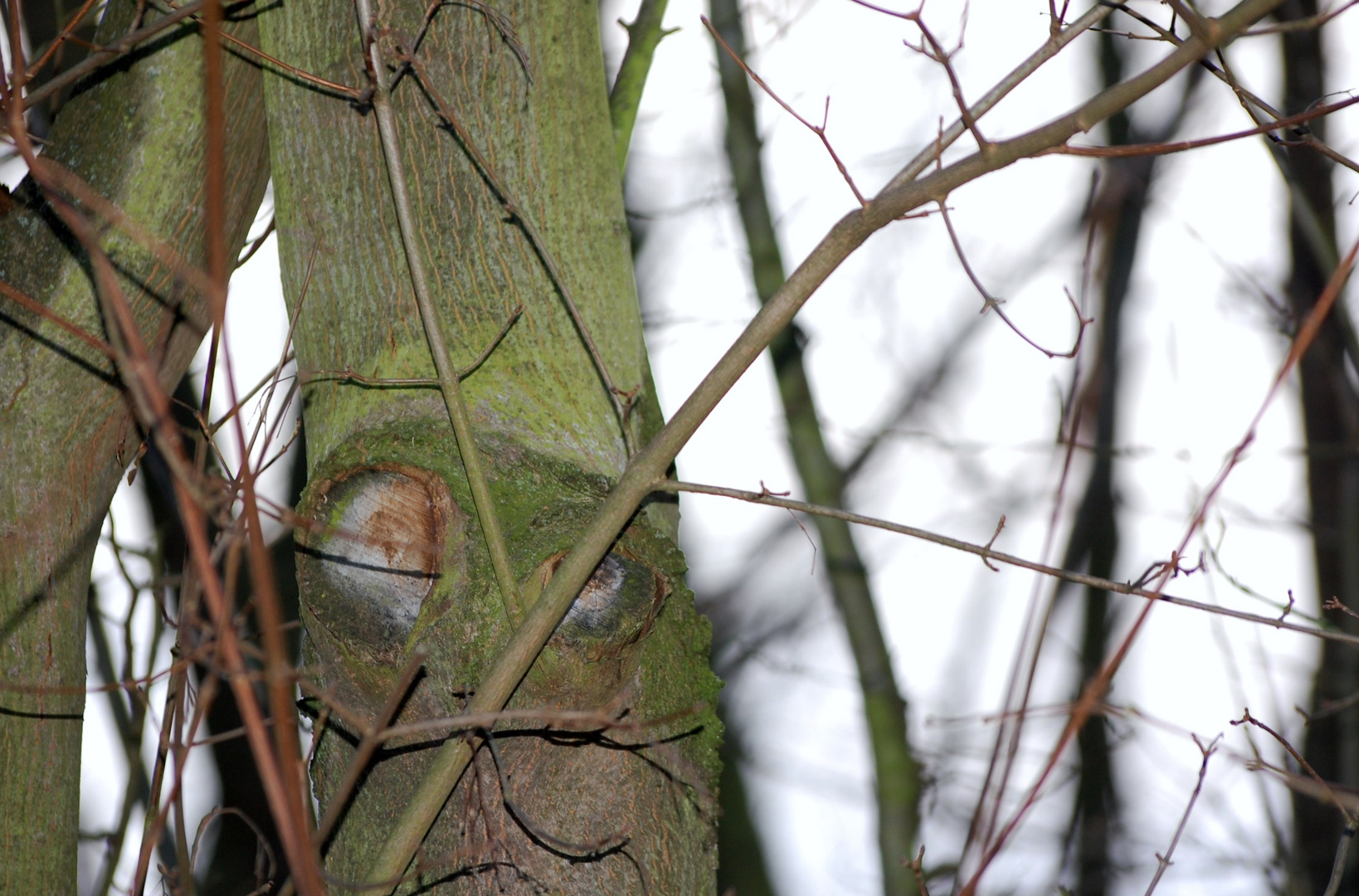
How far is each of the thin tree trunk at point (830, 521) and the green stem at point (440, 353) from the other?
1994mm

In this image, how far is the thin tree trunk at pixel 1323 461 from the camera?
11.4 ft

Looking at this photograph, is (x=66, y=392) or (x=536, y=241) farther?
(x=66, y=392)

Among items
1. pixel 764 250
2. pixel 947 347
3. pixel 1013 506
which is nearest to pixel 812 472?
pixel 764 250

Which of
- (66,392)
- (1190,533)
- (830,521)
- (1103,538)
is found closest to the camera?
(1190,533)

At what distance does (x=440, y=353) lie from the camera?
3.65 feet

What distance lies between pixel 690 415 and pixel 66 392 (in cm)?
100

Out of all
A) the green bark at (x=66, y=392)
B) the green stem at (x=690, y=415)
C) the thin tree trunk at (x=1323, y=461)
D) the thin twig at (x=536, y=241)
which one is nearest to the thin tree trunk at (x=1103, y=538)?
the thin tree trunk at (x=1323, y=461)

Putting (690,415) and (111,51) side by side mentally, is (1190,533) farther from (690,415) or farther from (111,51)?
(111,51)

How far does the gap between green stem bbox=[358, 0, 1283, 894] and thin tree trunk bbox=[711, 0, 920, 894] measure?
2.11m

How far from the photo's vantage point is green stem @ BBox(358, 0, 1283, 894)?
80cm

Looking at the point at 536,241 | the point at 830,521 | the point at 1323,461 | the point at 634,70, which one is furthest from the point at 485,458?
the point at 1323,461

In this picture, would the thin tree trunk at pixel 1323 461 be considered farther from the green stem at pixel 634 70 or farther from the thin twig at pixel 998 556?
the thin twig at pixel 998 556

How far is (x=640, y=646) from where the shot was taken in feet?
3.78

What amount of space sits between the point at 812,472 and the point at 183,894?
245 cm
